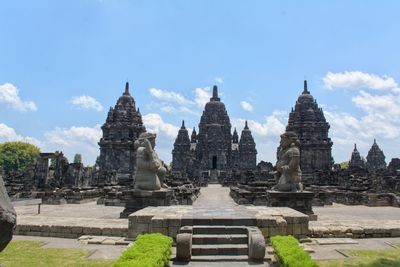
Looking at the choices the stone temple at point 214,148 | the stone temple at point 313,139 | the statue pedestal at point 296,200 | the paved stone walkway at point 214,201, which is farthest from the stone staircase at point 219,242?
the stone temple at point 214,148

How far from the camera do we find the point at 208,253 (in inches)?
277

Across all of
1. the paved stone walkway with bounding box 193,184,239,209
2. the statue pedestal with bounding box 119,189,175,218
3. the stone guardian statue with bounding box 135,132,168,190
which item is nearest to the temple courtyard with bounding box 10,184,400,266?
the statue pedestal with bounding box 119,189,175,218

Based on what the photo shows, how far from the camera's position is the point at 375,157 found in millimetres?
70375

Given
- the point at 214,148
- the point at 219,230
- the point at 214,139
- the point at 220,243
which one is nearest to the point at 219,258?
the point at 220,243

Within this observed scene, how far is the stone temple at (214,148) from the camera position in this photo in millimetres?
74375

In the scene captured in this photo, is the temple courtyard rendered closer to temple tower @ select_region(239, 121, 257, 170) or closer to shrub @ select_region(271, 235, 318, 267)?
shrub @ select_region(271, 235, 318, 267)

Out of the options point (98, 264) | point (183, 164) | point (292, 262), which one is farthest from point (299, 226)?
point (183, 164)

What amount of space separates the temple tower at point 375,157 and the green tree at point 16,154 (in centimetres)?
6705

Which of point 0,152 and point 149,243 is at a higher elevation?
point 0,152

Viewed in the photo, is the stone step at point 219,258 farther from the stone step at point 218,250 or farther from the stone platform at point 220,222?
the stone platform at point 220,222

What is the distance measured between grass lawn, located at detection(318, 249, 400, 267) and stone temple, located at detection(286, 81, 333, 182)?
51.9m

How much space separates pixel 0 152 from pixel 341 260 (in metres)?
88.8

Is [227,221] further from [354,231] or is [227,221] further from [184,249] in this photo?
[354,231]

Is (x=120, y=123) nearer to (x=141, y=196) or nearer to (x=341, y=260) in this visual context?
(x=141, y=196)
